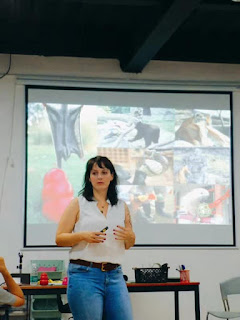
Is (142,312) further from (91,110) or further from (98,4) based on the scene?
(98,4)

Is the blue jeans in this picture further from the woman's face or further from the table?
the table

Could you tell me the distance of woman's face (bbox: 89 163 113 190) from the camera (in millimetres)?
3057

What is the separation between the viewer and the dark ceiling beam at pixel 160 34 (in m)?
4.90

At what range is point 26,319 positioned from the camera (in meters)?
5.64

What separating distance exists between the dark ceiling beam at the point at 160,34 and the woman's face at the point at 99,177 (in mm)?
2243

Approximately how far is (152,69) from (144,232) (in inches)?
70.5

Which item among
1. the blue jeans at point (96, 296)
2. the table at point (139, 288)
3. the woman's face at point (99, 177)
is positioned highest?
the woman's face at point (99, 177)

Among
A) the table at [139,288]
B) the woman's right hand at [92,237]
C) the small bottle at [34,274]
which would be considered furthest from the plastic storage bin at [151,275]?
the woman's right hand at [92,237]

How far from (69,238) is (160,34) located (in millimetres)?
2974

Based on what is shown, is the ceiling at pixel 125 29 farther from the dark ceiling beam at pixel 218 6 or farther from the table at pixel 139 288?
the table at pixel 139 288

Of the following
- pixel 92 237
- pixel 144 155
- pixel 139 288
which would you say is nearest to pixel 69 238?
pixel 92 237

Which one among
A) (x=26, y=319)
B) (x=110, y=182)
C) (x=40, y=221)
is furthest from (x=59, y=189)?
(x=110, y=182)

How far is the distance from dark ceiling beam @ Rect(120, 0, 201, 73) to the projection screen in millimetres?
397

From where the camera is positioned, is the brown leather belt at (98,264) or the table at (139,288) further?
the table at (139,288)
